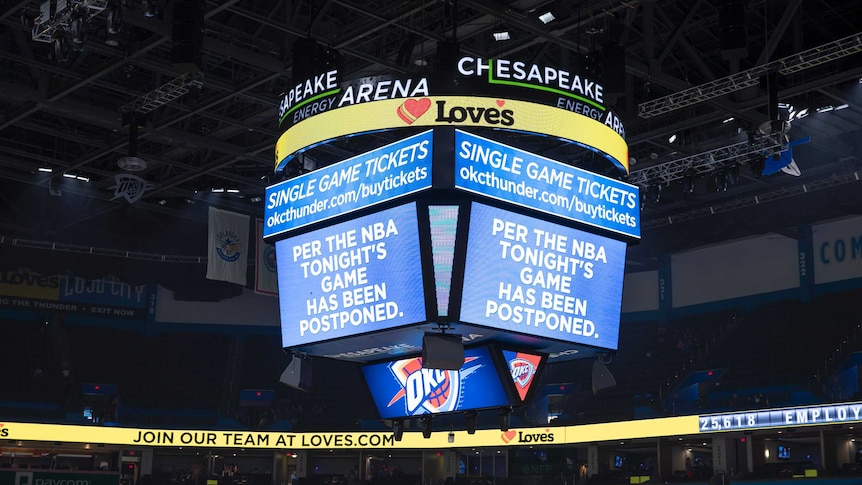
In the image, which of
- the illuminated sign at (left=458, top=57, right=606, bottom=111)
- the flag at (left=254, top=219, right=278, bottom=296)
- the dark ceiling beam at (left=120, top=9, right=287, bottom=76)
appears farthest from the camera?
the flag at (left=254, top=219, right=278, bottom=296)

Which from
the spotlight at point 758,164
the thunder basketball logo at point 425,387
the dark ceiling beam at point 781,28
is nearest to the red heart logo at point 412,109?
the thunder basketball logo at point 425,387

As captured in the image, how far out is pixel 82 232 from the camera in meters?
33.8

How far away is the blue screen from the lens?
1534 centimetres

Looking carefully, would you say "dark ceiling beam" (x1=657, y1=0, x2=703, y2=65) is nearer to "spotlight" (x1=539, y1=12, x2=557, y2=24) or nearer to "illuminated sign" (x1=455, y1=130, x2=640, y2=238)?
"spotlight" (x1=539, y1=12, x2=557, y2=24)

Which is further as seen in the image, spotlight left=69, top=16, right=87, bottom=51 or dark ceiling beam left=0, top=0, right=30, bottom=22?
dark ceiling beam left=0, top=0, right=30, bottom=22

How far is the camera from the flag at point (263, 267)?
1185 inches

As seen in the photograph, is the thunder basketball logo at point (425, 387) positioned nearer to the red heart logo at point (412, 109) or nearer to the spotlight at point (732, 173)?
the red heart logo at point (412, 109)

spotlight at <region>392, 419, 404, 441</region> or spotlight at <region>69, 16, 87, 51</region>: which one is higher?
spotlight at <region>69, 16, 87, 51</region>

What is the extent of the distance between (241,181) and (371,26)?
10381mm

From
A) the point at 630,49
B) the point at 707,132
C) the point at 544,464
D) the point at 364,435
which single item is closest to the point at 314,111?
the point at 630,49

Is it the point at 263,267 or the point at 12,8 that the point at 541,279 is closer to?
the point at 12,8

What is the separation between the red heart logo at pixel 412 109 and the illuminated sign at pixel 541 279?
1.60m

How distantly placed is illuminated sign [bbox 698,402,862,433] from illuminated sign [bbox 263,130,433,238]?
50.7ft

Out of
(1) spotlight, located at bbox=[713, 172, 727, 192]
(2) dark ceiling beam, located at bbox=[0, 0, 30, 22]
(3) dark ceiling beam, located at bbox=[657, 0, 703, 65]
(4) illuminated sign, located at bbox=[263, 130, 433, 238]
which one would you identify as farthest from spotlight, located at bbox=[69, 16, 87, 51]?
(1) spotlight, located at bbox=[713, 172, 727, 192]
